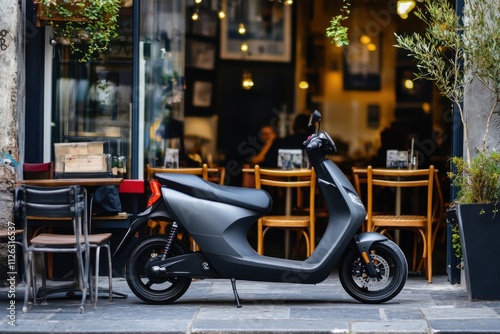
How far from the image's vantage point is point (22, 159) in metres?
8.91

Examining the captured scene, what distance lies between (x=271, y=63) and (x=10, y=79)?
6.75m

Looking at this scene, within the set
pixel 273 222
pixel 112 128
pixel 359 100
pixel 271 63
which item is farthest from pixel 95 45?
pixel 359 100

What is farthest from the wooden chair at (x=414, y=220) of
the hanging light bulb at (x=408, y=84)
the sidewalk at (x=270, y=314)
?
the hanging light bulb at (x=408, y=84)

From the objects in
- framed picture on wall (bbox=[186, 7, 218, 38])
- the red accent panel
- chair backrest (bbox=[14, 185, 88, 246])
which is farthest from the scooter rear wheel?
framed picture on wall (bbox=[186, 7, 218, 38])

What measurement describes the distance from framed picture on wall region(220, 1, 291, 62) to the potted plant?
459 cm

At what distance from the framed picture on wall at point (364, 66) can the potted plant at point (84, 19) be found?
7.18 meters

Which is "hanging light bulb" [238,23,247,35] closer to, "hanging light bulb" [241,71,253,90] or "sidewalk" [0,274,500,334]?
"hanging light bulb" [241,71,253,90]

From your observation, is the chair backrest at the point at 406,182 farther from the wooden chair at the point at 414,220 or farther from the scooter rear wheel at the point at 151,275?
the scooter rear wheel at the point at 151,275

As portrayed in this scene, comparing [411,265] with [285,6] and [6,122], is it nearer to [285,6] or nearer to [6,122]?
[6,122]

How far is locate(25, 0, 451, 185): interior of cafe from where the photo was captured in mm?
9359

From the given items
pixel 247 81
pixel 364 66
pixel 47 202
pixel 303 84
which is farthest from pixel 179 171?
pixel 364 66

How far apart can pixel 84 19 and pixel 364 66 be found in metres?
7.84

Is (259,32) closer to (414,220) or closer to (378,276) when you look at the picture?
(414,220)

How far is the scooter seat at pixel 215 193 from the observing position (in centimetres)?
750
